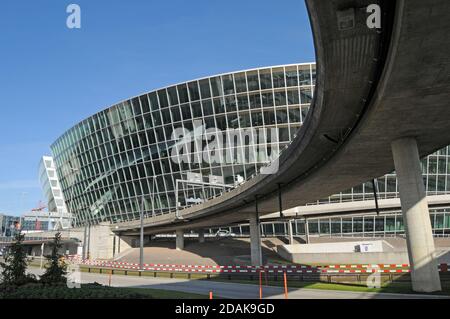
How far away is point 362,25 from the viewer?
39.8 ft

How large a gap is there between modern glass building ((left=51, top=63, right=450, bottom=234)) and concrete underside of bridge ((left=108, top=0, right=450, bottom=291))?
114 ft

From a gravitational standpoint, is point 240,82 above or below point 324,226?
above

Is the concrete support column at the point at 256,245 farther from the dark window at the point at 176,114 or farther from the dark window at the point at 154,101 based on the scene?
the dark window at the point at 154,101

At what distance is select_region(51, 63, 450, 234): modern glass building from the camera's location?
215 feet

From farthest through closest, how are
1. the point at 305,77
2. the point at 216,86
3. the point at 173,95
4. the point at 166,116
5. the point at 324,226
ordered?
1. the point at 324,226
2. the point at 166,116
3. the point at 173,95
4. the point at 216,86
5. the point at 305,77

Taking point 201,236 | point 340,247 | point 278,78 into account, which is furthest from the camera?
point 201,236

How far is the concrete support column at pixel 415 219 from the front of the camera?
19.4m

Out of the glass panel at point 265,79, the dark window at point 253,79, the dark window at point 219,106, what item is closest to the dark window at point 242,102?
the dark window at point 253,79

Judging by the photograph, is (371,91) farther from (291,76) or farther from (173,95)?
(173,95)

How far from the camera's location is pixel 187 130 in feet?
225

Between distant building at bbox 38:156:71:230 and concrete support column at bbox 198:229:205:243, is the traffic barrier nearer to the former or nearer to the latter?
concrete support column at bbox 198:229:205:243

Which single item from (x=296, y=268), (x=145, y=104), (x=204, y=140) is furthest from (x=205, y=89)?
(x=296, y=268)

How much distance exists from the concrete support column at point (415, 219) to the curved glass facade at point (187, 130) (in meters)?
38.2

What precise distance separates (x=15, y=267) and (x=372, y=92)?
18714 millimetres
